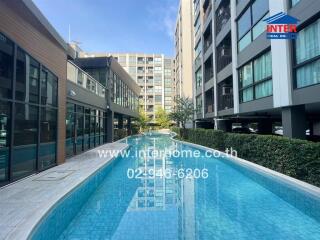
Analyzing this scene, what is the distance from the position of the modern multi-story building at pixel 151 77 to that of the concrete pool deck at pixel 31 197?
6960 centimetres

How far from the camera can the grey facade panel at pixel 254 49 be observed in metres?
12.6

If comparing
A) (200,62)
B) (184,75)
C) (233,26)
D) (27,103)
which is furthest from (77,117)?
(184,75)

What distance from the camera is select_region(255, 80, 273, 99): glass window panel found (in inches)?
484

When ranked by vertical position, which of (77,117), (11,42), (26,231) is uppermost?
(11,42)

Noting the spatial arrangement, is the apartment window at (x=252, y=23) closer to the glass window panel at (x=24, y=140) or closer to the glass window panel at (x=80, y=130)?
the glass window panel at (x=80, y=130)

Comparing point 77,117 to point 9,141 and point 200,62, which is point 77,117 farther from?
point 200,62

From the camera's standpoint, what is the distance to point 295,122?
1032 cm

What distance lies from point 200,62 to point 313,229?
2548 cm

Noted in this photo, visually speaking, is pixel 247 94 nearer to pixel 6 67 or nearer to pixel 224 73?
pixel 224 73

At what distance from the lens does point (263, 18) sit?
42.0 ft

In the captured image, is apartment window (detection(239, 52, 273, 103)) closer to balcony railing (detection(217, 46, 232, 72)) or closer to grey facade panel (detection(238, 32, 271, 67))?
grey facade panel (detection(238, 32, 271, 67))

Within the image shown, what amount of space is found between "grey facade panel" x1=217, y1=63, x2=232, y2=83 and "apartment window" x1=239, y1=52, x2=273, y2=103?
188 cm

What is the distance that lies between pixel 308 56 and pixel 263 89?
3797 millimetres

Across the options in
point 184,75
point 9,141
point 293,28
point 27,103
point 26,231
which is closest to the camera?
point 26,231
